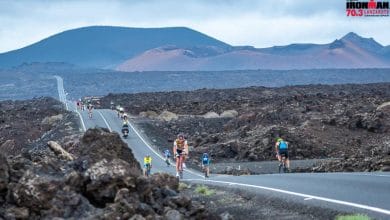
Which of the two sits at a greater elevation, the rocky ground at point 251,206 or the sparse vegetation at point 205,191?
the rocky ground at point 251,206

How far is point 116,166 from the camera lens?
9.76 m

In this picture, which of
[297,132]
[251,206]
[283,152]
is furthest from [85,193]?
[297,132]

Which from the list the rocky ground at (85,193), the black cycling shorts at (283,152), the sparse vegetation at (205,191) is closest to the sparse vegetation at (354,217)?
the rocky ground at (85,193)

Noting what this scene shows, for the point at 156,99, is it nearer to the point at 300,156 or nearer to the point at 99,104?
the point at 99,104

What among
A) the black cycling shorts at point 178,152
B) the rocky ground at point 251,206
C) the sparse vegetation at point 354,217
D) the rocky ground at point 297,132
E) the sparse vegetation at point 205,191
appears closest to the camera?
the sparse vegetation at point 354,217

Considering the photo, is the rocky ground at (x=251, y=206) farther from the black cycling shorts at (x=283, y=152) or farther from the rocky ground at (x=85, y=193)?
the black cycling shorts at (x=283, y=152)

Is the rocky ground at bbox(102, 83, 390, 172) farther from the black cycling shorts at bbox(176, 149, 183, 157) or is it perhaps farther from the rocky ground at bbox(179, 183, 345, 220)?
the rocky ground at bbox(179, 183, 345, 220)

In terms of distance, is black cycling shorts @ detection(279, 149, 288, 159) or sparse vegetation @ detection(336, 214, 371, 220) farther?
black cycling shorts @ detection(279, 149, 288, 159)

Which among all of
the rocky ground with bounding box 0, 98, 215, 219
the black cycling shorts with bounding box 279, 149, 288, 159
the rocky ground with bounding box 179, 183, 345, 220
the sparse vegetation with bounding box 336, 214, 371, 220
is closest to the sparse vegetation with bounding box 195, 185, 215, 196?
the rocky ground with bounding box 179, 183, 345, 220

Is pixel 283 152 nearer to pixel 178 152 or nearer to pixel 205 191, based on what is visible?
pixel 178 152

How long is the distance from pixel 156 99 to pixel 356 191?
10367 centimetres

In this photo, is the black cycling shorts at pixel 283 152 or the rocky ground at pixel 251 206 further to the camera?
the black cycling shorts at pixel 283 152

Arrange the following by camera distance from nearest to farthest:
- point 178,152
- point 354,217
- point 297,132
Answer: point 354,217 < point 178,152 < point 297,132

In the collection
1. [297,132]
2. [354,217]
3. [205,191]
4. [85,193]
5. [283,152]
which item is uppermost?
[85,193]
